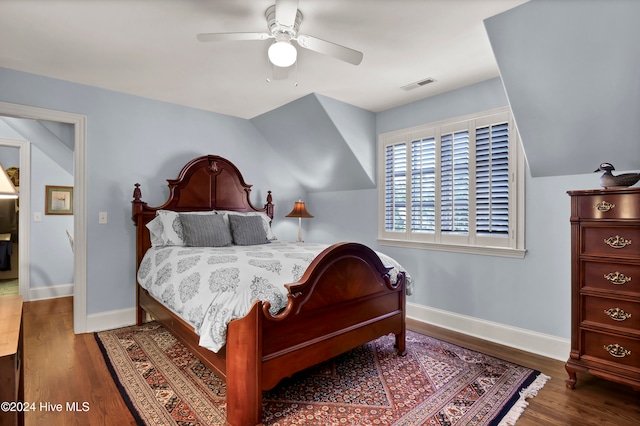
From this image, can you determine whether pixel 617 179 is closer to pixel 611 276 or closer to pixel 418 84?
pixel 611 276

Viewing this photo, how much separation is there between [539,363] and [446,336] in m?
0.77

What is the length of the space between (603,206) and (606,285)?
50 centimetres

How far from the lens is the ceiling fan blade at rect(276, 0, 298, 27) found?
1.71m

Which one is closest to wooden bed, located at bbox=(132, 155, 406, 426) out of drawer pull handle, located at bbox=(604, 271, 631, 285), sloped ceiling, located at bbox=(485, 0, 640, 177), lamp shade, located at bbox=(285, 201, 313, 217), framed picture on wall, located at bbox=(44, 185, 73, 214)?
drawer pull handle, located at bbox=(604, 271, 631, 285)

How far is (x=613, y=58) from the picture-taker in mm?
2064

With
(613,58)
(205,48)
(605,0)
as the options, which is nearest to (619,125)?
(613,58)

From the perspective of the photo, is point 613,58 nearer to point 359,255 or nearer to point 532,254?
point 532,254

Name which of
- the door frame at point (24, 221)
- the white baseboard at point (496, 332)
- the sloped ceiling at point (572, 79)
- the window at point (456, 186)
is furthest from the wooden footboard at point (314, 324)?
the door frame at point (24, 221)

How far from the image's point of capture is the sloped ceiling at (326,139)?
3787mm

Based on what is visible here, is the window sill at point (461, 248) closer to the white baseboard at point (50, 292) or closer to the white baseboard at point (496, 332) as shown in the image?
the white baseboard at point (496, 332)

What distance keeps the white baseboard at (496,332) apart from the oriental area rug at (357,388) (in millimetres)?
406

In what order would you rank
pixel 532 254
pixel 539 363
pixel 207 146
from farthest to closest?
pixel 207 146 → pixel 532 254 → pixel 539 363

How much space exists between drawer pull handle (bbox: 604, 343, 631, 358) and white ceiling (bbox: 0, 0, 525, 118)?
2.17 metres

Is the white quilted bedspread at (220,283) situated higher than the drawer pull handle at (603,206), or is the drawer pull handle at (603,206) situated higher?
the drawer pull handle at (603,206)
